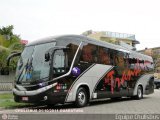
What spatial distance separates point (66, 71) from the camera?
51.9 ft

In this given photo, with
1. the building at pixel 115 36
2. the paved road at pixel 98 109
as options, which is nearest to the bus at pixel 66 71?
the paved road at pixel 98 109

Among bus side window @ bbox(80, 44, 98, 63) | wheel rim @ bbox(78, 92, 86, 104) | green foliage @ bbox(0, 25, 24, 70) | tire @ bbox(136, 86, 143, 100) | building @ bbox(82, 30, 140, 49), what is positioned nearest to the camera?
wheel rim @ bbox(78, 92, 86, 104)

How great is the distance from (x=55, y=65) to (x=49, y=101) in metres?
1.58

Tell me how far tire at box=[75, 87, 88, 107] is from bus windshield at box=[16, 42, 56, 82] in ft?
7.24

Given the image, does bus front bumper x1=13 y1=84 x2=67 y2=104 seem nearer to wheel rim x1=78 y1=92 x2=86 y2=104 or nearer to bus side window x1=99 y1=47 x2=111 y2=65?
wheel rim x1=78 y1=92 x2=86 y2=104

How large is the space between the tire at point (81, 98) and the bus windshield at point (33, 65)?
2.21 meters

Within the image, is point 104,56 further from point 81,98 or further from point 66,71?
point 66,71

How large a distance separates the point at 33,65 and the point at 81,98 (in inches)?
114

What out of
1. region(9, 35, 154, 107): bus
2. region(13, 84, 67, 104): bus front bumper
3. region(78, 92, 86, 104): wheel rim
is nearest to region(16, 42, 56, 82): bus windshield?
region(9, 35, 154, 107): bus

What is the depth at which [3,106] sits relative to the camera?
1659cm

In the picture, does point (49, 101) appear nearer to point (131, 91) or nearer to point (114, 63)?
point (114, 63)

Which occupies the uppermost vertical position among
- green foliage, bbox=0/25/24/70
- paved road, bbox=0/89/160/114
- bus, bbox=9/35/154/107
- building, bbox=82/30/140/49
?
building, bbox=82/30/140/49

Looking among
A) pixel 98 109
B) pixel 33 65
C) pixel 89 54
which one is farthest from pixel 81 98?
pixel 33 65

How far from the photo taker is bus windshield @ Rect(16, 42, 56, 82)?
15.2 metres
